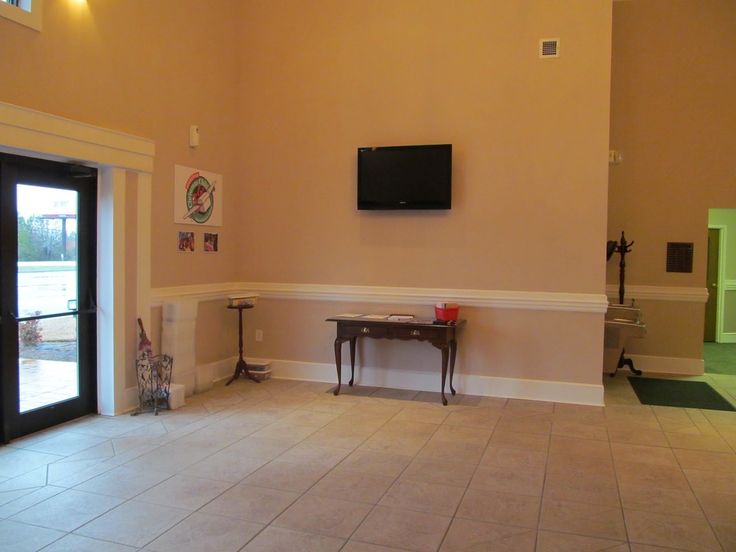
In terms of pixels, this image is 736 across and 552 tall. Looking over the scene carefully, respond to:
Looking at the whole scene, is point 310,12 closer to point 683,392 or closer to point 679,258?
point 679,258

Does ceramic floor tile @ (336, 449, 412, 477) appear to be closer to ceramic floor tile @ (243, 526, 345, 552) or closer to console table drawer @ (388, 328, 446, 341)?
ceramic floor tile @ (243, 526, 345, 552)

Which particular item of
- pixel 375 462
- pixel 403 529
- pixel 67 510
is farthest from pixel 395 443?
pixel 67 510

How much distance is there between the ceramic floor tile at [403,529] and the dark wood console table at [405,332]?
7.27 ft

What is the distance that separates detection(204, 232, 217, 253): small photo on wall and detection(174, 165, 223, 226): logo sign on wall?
113mm

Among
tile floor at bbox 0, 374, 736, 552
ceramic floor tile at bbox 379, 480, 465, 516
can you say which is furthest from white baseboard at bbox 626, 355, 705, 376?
ceramic floor tile at bbox 379, 480, 465, 516

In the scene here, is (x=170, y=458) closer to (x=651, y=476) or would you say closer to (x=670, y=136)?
(x=651, y=476)

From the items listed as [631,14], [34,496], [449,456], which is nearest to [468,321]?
[449,456]

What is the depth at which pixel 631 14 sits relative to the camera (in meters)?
6.63

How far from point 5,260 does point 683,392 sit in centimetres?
617

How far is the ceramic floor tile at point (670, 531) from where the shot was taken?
268 centimetres

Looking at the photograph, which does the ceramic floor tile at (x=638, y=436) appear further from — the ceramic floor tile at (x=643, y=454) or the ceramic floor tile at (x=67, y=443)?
the ceramic floor tile at (x=67, y=443)

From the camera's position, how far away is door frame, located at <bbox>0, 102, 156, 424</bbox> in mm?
4383

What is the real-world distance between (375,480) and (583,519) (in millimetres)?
1175

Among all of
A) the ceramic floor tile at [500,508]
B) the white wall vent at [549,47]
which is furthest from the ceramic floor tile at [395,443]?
the white wall vent at [549,47]
